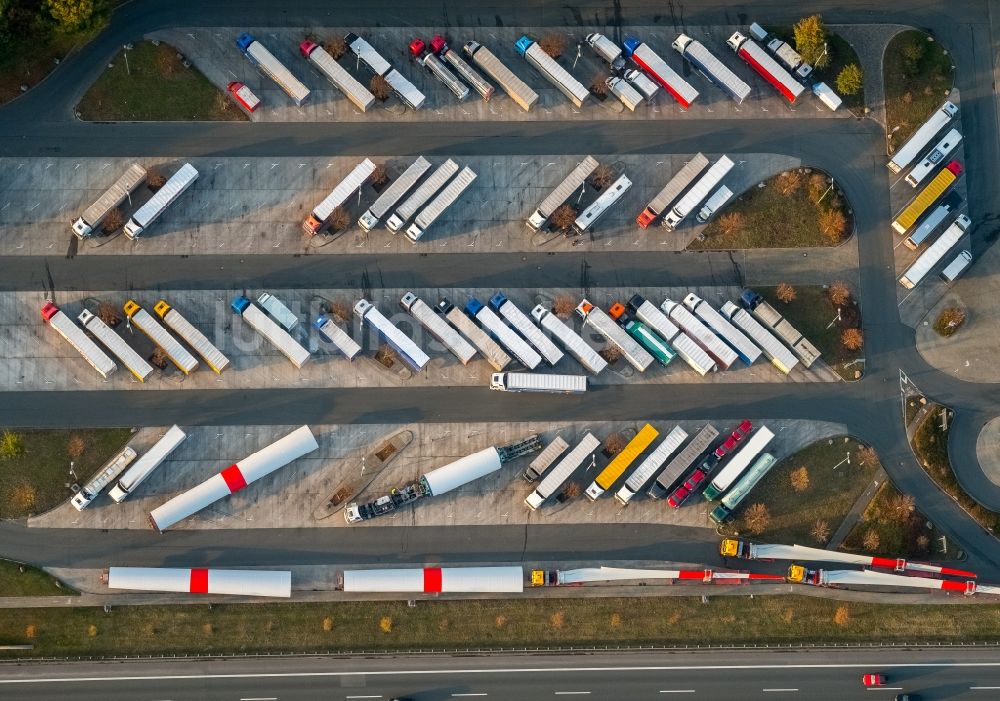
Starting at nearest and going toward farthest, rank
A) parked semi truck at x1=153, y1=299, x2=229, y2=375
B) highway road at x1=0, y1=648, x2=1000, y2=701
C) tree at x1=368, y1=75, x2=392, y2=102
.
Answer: highway road at x1=0, y1=648, x2=1000, y2=701 → parked semi truck at x1=153, y1=299, x2=229, y2=375 → tree at x1=368, y1=75, x2=392, y2=102

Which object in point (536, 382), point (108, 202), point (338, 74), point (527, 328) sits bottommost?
point (536, 382)

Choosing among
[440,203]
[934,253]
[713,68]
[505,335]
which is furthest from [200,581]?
[934,253]

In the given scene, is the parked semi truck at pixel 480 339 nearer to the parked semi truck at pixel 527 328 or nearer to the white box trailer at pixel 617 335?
the parked semi truck at pixel 527 328

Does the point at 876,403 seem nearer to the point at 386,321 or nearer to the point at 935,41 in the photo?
the point at 935,41

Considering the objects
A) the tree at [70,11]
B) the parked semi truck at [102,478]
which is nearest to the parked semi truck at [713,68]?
the tree at [70,11]

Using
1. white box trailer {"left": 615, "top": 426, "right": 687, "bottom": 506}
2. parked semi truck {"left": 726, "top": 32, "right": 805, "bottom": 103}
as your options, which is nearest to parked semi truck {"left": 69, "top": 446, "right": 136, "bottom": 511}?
white box trailer {"left": 615, "top": 426, "right": 687, "bottom": 506}

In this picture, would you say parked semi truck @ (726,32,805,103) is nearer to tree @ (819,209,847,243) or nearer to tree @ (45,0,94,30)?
tree @ (819,209,847,243)

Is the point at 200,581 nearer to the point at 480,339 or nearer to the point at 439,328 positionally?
the point at 439,328
